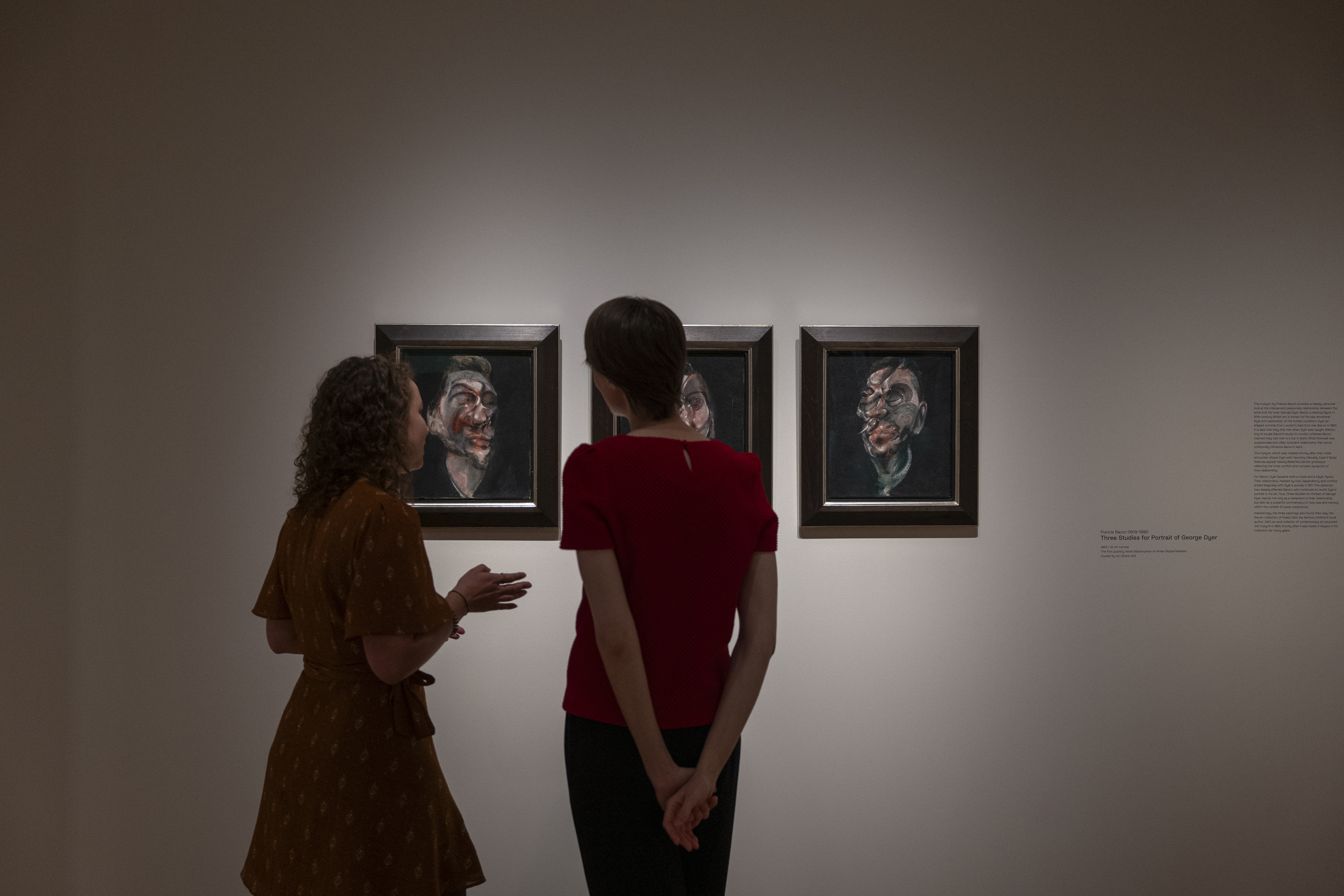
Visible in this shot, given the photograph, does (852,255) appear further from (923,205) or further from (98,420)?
(98,420)

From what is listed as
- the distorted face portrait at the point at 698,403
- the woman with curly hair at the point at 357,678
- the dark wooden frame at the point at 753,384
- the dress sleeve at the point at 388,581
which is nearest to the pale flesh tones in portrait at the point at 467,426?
the dark wooden frame at the point at 753,384

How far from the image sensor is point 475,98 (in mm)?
2709

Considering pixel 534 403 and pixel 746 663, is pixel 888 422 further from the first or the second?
pixel 746 663

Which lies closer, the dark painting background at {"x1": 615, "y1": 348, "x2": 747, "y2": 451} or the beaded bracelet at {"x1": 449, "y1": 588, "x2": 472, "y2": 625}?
the beaded bracelet at {"x1": 449, "y1": 588, "x2": 472, "y2": 625}

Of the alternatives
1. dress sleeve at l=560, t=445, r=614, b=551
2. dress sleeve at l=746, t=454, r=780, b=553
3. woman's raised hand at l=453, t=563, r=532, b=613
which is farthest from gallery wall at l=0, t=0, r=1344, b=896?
dress sleeve at l=560, t=445, r=614, b=551

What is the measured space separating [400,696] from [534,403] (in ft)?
3.74

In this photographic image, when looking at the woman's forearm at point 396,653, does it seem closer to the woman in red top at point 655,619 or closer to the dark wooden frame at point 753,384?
the woman in red top at point 655,619

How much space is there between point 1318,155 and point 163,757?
4.65 meters

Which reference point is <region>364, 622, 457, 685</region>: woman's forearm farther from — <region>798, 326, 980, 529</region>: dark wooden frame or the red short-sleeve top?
<region>798, 326, 980, 529</region>: dark wooden frame

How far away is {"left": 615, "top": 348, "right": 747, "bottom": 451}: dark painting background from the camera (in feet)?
8.73

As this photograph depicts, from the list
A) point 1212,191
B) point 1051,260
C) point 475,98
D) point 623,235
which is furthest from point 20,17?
point 1212,191

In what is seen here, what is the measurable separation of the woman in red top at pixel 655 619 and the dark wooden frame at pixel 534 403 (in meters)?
1.08

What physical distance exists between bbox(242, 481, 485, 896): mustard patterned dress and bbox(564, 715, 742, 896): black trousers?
436mm

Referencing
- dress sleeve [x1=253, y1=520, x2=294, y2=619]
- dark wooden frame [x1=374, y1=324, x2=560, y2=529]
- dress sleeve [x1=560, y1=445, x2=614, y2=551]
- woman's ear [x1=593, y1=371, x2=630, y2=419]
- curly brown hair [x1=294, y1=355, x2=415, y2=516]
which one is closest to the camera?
dress sleeve [x1=560, y1=445, x2=614, y2=551]
